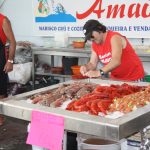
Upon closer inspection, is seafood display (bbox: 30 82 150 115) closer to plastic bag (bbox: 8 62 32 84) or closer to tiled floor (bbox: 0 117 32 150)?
tiled floor (bbox: 0 117 32 150)

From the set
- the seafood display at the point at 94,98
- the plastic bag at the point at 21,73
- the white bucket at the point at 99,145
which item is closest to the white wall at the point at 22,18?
the plastic bag at the point at 21,73

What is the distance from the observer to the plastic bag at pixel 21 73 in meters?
6.06

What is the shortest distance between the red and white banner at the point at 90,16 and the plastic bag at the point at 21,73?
687 millimetres

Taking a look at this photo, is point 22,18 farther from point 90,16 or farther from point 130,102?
point 130,102

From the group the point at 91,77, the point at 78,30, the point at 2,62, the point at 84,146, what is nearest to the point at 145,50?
the point at 78,30

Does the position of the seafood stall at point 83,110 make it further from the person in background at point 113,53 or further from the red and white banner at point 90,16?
the red and white banner at point 90,16

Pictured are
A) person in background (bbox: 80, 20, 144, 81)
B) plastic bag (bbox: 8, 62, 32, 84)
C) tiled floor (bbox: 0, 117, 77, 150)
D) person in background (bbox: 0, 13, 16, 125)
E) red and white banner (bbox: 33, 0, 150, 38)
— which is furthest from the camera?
plastic bag (bbox: 8, 62, 32, 84)

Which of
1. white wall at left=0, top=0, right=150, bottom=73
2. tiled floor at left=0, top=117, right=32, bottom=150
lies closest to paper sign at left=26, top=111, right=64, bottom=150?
tiled floor at left=0, top=117, right=32, bottom=150

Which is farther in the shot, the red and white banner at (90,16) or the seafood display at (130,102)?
the red and white banner at (90,16)

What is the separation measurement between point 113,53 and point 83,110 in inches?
54.2

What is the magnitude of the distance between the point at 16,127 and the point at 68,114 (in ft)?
10.5

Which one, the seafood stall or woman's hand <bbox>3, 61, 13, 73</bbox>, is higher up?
the seafood stall

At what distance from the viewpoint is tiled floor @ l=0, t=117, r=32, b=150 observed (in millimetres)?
3953

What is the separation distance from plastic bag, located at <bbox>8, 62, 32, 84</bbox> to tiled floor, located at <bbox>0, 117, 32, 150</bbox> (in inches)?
52.8
